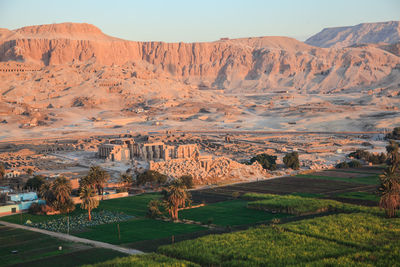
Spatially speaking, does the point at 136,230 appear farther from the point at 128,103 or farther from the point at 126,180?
the point at 128,103

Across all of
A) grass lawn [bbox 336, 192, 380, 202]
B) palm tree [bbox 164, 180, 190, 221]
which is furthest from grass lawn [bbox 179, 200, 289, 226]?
grass lawn [bbox 336, 192, 380, 202]

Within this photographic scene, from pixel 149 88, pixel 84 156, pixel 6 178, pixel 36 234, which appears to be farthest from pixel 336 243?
pixel 149 88

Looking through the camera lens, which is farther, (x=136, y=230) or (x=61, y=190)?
(x=61, y=190)

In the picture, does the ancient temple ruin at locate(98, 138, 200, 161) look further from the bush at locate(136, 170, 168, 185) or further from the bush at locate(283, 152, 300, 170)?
the bush at locate(136, 170, 168, 185)

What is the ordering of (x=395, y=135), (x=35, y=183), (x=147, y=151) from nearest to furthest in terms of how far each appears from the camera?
(x=35, y=183), (x=147, y=151), (x=395, y=135)

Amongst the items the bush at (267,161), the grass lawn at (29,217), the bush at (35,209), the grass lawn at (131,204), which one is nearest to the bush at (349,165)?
the bush at (267,161)

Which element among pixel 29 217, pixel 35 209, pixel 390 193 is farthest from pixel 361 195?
pixel 29 217

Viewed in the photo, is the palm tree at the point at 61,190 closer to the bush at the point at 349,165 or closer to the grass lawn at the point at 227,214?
the grass lawn at the point at 227,214
